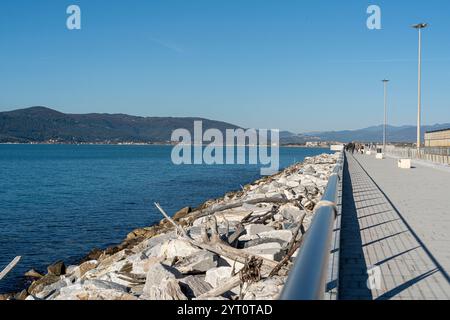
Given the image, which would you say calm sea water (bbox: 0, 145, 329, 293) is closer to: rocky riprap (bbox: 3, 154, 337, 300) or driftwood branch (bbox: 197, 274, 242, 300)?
rocky riprap (bbox: 3, 154, 337, 300)

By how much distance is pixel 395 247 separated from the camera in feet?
21.1

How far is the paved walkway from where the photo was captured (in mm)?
4605

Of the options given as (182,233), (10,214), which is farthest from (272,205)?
(10,214)

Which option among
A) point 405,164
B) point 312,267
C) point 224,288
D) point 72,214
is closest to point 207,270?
point 224,288

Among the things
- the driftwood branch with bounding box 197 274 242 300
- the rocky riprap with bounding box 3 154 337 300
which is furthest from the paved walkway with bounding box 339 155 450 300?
the driftwood branch with bounding box 197 274 242 300

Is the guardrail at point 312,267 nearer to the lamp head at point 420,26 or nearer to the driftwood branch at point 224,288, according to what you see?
the driftwood branch at point 224,288

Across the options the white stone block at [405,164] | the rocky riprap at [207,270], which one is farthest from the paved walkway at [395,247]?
the white stone block at [405,164]

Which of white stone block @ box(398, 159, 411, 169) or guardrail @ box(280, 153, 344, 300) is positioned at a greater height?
guardrail @ box(280, 153, 344, 300)

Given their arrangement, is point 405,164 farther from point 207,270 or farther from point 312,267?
point 312,267

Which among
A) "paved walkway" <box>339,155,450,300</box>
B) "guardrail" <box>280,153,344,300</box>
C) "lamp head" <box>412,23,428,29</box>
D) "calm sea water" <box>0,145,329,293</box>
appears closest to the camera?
"guardrail" <box>280,153,344,300</box>

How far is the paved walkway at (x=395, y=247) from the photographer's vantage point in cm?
461

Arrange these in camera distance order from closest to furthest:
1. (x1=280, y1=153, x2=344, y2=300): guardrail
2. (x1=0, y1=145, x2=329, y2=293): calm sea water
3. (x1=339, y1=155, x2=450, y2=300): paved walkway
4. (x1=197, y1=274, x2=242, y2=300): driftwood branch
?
(x1=280, y1=153, x2=344, y2=300): guardrail, (x1=339, y1=155, x2=450, y2=300): paved walkway, (x1=197, y1=274, x2=242, y2=300): driftwood branch, (x1=0, y1=145, x2=329, y2=293): calm sea water

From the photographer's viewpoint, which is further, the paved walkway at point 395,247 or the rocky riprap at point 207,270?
the rocky riprap at point 207,270
